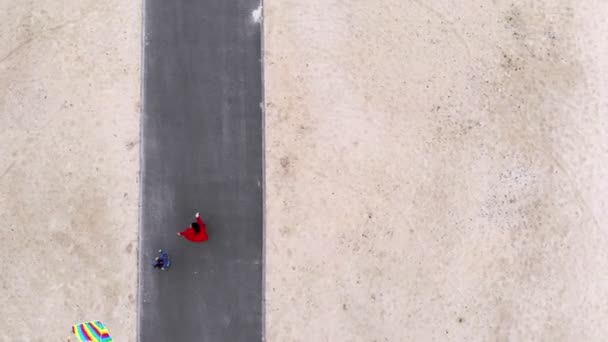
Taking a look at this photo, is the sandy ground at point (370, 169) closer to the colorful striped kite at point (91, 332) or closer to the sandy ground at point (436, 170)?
the sandy ground at point (436, 170)

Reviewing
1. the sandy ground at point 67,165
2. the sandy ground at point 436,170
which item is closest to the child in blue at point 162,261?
the sandy ground at point 67,165

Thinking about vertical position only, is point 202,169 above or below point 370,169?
below

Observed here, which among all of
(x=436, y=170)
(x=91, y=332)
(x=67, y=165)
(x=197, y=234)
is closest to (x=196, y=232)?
(x=197, y=234)

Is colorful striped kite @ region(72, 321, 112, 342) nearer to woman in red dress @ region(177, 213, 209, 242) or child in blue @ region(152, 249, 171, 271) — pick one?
child in blue @ region(152, 249, 171, 271)

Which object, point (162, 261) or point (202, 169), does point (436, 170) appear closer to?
point (202, 169)

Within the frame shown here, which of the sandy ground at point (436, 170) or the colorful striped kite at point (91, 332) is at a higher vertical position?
the sandy ground at point (436, 170)

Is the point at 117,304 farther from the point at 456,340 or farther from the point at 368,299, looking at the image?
the point at 456,340

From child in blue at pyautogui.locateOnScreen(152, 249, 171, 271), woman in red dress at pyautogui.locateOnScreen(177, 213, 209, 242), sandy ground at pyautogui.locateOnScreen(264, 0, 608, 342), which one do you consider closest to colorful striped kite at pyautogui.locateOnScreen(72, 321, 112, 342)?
child in blue at pyautogui.locateOnScreen(152, 249, 171, 271)
